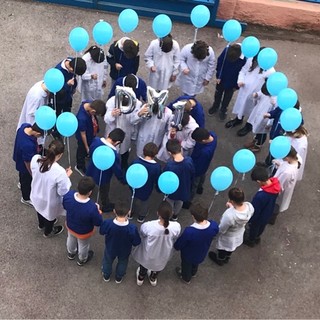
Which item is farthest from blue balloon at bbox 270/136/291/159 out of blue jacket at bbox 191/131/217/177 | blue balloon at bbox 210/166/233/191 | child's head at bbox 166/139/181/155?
child's head at bbox 166/139/181/155

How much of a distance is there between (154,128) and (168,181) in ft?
3.27

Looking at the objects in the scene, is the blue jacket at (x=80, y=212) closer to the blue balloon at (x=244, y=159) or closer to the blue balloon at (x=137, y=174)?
the blue balloon at (x=137, y=174)

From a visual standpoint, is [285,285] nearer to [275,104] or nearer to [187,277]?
[187,277]

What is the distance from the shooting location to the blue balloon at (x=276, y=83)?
5598 mm

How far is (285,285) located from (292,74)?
12.2 feet

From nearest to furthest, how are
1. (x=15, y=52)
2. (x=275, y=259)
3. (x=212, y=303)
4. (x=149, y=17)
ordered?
1. (x=212, y=303)
2. (x=275, y=259)
3. (x=15, y=52)
4. (x=149, y=17)

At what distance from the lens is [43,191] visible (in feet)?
16.0

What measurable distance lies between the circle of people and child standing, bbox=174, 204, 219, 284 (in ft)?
0.04

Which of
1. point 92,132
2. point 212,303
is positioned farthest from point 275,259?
point 92,132

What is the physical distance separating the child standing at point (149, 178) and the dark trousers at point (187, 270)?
0.82 meters

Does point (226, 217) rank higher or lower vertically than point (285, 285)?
higher

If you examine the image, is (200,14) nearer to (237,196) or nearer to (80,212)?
(237,196)

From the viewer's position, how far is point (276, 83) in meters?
5.61

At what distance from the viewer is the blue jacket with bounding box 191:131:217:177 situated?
537cm
